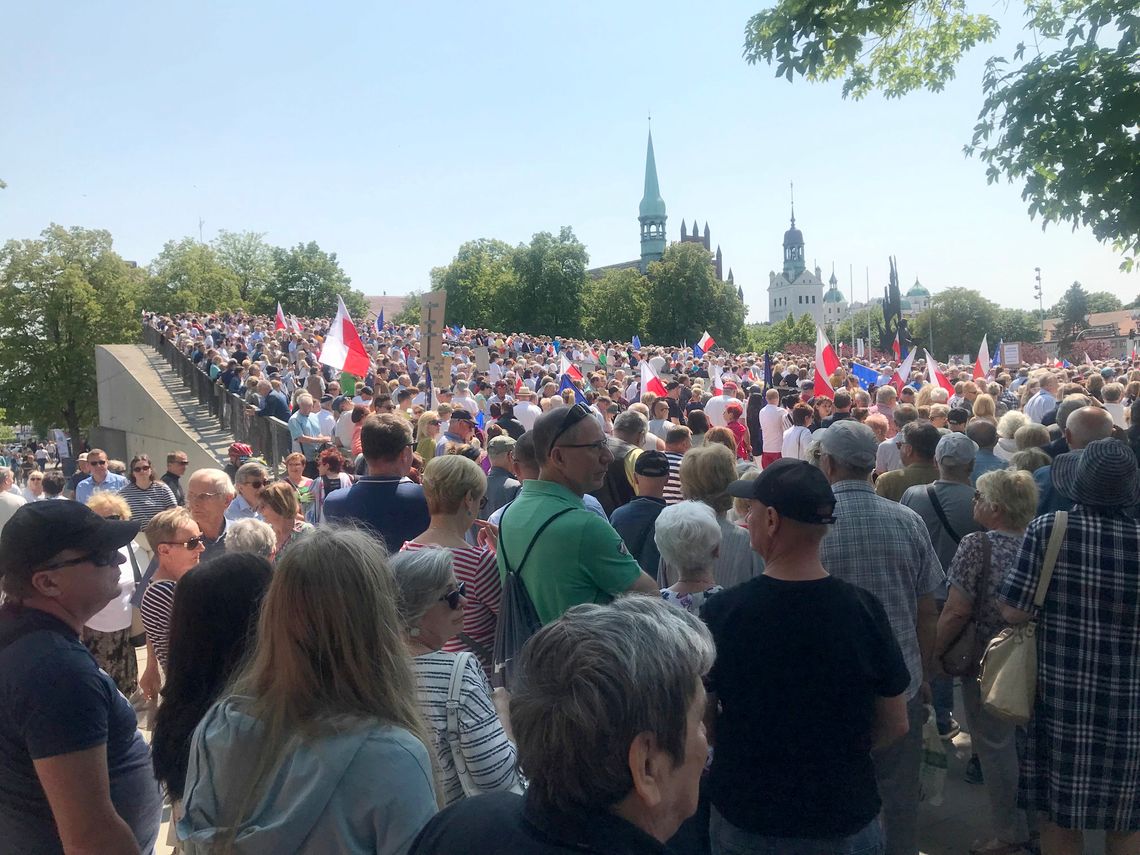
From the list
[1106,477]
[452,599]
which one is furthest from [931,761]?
[452,599]

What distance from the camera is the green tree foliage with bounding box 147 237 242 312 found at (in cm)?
8506

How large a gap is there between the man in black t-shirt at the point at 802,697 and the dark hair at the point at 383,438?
8.95 ft

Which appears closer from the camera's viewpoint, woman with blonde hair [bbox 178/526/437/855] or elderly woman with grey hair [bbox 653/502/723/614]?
woman with blonde hair [bbox 178/526/437/855]

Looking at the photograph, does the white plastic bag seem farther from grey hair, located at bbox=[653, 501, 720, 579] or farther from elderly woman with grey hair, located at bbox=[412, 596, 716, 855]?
elderly woman with grey hair, located at bbox=[412, 596, 716, 855]

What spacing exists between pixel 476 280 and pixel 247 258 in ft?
76.7

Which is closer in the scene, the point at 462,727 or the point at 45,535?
the point at 462,727

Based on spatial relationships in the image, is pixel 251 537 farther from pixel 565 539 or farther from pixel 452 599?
pixel 452 599

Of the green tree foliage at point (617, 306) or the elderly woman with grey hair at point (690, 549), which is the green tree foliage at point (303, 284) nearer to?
the green tree foliage at point (617, 306)

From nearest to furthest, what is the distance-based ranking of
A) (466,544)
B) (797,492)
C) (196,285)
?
(797,492) < (466,544) < (196,285)

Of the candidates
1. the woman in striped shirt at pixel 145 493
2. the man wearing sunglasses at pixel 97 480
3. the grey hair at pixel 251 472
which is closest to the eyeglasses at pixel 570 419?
the grey hair at pixel 251 472

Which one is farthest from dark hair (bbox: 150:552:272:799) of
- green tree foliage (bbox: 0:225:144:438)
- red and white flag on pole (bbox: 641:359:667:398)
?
green tree foliage (bbox: 0:225:144:438)

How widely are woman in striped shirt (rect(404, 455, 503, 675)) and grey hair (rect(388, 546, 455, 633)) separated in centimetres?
106

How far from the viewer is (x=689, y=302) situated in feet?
295

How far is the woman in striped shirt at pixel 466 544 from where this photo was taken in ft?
12.8
